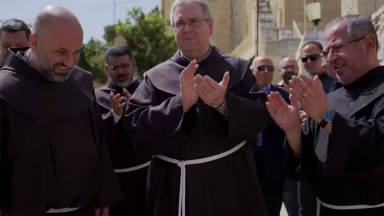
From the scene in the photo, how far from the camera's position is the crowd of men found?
3.28m

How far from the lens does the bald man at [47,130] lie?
3289 mm

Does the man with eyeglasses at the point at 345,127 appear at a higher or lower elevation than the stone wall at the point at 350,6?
lower

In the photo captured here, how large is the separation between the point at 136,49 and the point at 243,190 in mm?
24928

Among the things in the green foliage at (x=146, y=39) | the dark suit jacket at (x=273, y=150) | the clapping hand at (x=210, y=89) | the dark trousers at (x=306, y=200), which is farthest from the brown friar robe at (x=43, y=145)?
the green foliage at (x=146, y=39)

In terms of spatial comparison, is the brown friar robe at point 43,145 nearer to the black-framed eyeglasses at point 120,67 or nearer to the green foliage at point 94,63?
the black-framed eyeglasses at point 120,67

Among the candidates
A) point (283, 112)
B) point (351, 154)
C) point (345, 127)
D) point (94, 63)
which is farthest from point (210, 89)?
point (94, 63)

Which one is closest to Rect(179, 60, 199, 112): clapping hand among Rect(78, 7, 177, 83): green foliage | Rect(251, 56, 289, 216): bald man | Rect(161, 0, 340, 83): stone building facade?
Rect(251, 56, 289, 216): bald man

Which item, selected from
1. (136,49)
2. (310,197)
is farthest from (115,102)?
(136,49)

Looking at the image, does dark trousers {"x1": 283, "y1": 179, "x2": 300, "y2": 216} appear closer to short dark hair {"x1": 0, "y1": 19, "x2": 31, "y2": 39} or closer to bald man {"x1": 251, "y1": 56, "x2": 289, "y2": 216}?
bald man {"x1": 251, "y1": 56, "x2": 289, "y2": 216}

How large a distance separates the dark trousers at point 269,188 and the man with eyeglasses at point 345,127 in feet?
5.02

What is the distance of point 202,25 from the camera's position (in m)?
3.79

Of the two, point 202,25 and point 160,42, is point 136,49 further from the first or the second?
point 202,25

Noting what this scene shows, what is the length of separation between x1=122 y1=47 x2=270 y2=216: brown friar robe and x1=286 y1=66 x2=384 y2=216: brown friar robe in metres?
0.42

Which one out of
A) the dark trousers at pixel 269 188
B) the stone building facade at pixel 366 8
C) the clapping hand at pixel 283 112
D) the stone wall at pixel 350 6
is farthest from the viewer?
the stone wall at pixel 350 6
